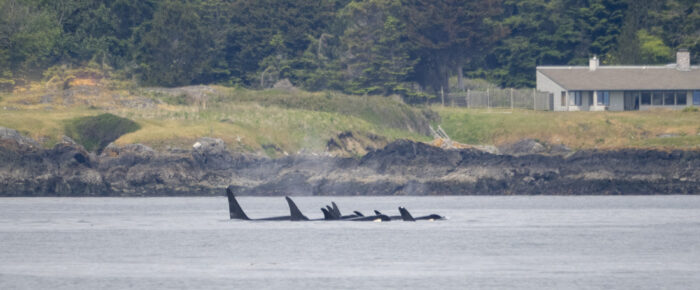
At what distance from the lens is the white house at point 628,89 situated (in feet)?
339

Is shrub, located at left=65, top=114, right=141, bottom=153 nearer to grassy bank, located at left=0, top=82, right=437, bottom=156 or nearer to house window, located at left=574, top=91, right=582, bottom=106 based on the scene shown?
grassy bank, located at left=0, top=82, right=437, bottom=156

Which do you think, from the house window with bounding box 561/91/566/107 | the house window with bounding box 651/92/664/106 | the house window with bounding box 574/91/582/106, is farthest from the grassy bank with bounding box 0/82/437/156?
the house window with bounding box 651/92/664/106

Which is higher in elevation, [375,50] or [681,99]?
[375,50]

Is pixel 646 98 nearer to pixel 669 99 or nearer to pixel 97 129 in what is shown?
pixel 669 99

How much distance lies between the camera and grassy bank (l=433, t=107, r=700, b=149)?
89.4 m

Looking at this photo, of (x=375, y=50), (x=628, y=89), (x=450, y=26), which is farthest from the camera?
(x=375, y=50)

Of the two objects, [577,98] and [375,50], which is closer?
[577,98]

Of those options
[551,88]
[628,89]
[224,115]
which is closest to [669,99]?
[628,89]

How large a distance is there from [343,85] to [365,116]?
15.6 m

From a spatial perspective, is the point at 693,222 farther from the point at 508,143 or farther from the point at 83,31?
the point at 83,31

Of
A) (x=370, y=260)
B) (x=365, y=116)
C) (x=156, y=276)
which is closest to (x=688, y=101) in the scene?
(x=365, y=116)

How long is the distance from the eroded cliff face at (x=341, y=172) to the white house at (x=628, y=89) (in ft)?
74.1

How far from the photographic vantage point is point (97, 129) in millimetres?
87062

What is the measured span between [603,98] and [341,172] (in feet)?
100
